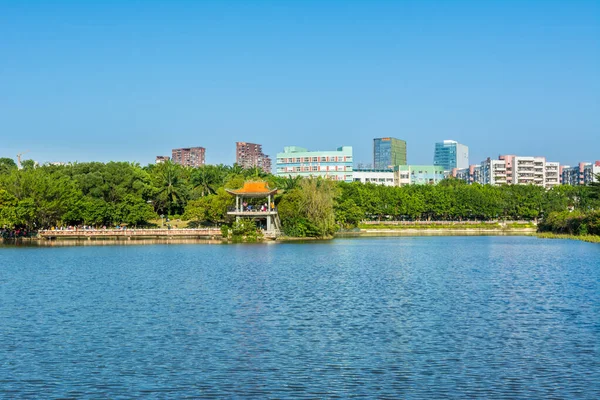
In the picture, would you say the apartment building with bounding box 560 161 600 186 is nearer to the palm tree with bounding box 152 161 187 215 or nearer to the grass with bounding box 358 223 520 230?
the grass with bounding box 358 223 520 230

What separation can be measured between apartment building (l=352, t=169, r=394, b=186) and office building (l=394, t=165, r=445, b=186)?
2.82 meters

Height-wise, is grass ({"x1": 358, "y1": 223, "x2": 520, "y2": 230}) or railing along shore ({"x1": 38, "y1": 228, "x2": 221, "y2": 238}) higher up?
grass ({"x1": 358, "y1": 223, "x2": 520, "y2": 230})

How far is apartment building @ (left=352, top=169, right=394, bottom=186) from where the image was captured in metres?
150

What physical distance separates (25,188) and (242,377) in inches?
2293

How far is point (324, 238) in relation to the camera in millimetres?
72500

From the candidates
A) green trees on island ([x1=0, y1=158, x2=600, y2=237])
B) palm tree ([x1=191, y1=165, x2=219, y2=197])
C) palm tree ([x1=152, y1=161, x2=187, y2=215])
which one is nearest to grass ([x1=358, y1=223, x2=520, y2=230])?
green trees on island ([x1=0, y1=158, x2=600, y2=237])

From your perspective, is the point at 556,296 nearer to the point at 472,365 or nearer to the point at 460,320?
the point at 460,320

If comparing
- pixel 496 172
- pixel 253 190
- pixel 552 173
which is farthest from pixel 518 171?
pixel 253 190

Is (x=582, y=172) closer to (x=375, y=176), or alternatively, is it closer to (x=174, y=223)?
(x=375, y=176)

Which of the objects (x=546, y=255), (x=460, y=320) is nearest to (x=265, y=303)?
(x=460, y=320)

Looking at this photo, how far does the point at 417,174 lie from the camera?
557ft

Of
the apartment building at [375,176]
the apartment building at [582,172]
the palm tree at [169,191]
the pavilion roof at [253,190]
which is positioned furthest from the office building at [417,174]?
the pavilion roof at [253,190]

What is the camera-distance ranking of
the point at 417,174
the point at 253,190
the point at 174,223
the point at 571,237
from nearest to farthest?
the point at 253,190, the point at 571,237, the point at 174,223, the point at 417,174

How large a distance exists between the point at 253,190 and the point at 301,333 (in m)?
52.2
